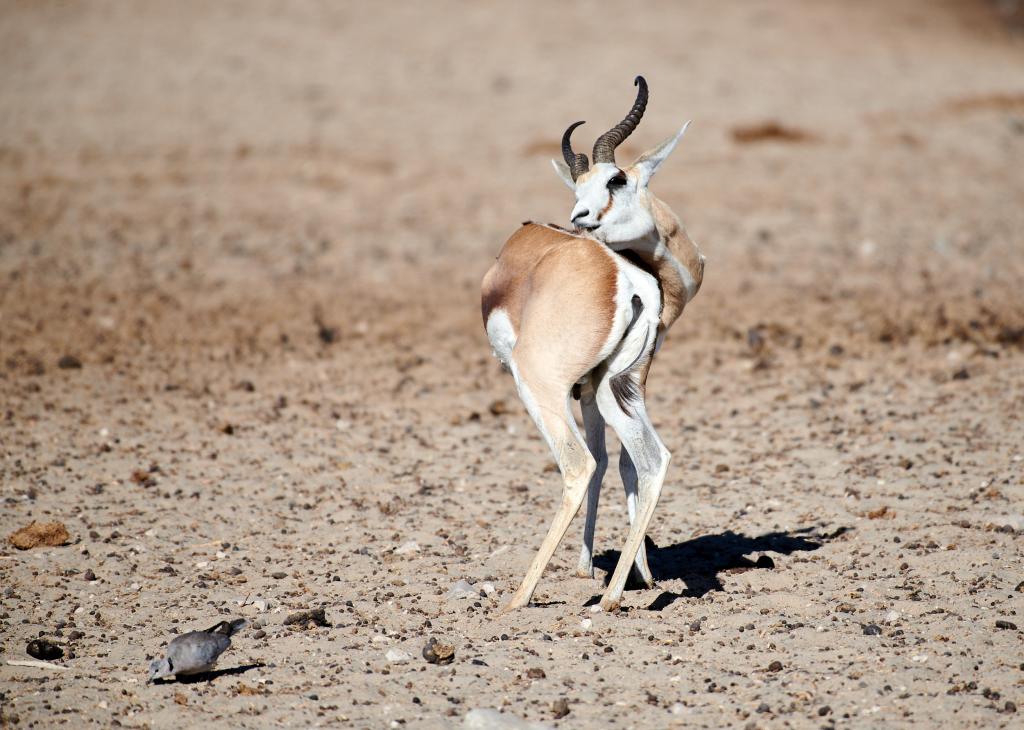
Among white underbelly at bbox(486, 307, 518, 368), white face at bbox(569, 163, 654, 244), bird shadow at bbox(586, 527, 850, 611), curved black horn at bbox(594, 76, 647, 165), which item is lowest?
bird shadow at bbox(586, 527, 850, 611)

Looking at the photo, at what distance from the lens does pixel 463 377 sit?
9.62 m

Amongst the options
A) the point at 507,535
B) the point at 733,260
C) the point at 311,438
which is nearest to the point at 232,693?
the point at 507,535

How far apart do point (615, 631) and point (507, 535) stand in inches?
55.2

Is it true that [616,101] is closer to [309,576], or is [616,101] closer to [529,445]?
[529,445]

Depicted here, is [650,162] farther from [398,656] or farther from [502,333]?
[398,656]

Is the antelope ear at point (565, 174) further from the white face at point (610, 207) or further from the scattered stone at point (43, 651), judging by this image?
the scattered stone at point (43, 651)

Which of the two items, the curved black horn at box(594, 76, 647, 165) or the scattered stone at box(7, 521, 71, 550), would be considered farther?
the scattered stone at box(7, 521, 71, 550)

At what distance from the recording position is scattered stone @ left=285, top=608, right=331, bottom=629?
5.55 m

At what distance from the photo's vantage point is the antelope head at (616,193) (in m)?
5.67

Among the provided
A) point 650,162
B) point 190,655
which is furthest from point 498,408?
point 190,655

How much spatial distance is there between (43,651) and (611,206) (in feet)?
10.7

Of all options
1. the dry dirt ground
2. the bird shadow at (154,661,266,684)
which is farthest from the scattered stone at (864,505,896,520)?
the bird shadow at (154,661,266,684)

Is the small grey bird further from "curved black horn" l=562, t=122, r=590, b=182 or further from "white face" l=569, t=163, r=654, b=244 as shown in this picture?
"curved black horn" l=562, t=122, r=590, b=182

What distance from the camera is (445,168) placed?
48.6ft
